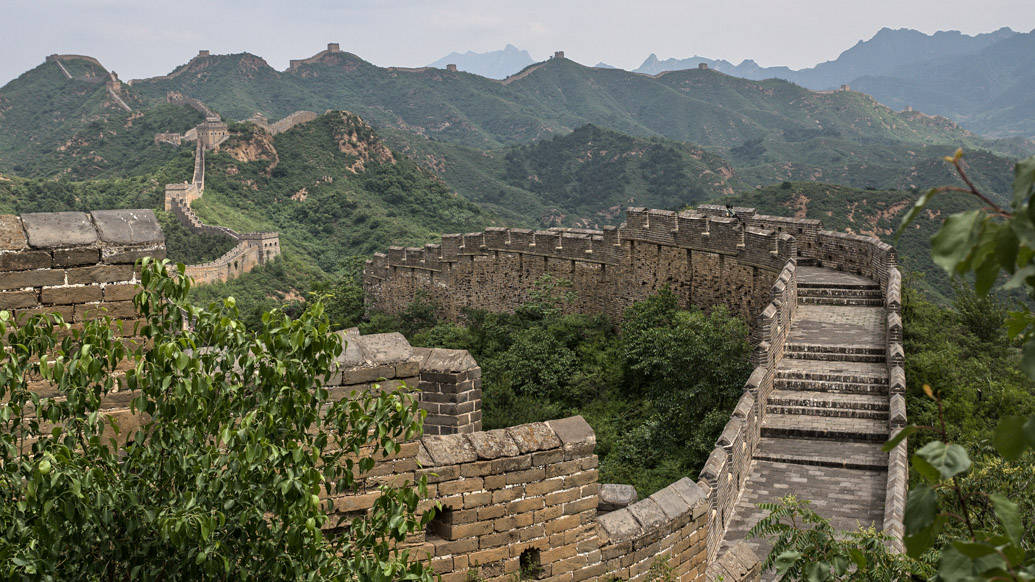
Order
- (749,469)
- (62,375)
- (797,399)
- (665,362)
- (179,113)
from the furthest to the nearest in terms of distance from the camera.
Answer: (179,113)
(665,362)
(797,399)
(749,469)
(62,375)

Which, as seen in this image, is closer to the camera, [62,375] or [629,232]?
[62,375]

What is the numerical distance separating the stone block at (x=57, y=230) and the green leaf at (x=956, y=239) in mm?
3823

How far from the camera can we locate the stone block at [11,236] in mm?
4113

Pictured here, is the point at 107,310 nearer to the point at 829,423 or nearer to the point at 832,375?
the point at 829,423

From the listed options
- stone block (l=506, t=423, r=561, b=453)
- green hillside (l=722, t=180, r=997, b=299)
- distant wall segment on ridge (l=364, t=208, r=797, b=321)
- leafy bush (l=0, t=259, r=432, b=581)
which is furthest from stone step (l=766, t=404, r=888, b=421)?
green hillside (l=722, t=180, r=997, b=299)

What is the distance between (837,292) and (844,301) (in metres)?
0.27

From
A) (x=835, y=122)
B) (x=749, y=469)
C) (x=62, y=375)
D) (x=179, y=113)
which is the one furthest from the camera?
(x=835, y=122)

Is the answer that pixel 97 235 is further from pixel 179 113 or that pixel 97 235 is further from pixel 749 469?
pixel 179 113

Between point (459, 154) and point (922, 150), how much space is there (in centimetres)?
4999

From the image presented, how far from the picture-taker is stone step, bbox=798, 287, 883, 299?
1614 cm

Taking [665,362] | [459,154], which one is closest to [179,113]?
[459,154]

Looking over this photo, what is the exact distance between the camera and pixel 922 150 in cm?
9381

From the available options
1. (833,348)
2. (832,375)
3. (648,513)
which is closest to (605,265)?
(833,348)

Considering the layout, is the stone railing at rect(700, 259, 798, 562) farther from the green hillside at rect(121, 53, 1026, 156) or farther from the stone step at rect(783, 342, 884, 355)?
the green hillside at rect(121, 53, 1026, 156)
